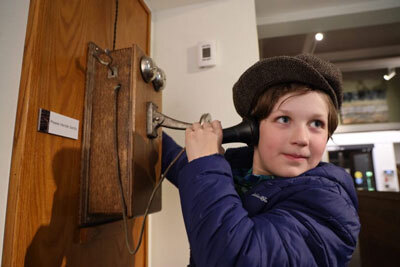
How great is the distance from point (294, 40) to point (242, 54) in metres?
1.06

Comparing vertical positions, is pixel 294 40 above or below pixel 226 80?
above

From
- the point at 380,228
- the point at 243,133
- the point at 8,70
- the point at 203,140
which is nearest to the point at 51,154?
the point at 8,70

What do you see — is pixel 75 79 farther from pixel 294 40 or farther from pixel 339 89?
pixel 294 40

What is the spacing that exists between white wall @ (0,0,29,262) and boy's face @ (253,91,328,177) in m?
0.56

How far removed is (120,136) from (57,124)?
0.49 ft

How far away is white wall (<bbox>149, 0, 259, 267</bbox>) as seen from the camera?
1016 millimetres

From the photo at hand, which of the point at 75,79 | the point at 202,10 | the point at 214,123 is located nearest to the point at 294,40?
the point at 202,10

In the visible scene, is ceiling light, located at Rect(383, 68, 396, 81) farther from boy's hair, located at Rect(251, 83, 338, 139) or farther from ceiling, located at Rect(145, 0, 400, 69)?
boy's hair, located at Rect(251, 83, 338, 139)

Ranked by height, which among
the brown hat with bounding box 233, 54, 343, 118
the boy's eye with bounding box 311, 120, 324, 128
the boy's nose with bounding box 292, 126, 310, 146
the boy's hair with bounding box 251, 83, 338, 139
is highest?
the brown hat with bounding box 233, 54, 343, 118

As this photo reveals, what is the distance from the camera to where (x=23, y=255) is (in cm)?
49

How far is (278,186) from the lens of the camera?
0.54 m

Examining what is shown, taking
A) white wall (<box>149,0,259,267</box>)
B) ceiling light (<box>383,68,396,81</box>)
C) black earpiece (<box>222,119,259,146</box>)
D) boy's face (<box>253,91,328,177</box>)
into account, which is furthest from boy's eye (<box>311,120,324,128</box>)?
ceiling light (<box>383,68,396,81</box>)

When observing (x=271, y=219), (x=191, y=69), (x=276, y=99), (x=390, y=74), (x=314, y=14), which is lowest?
(x=271, y=219)

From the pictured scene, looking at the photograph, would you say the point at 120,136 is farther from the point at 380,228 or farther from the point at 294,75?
the point at 380,228
